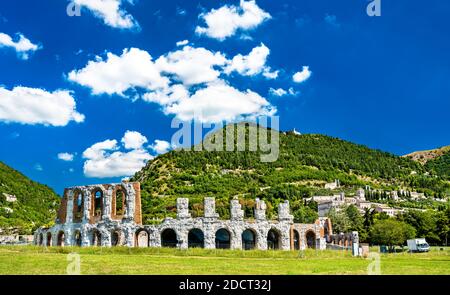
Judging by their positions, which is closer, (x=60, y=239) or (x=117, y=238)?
(x=117, y=238)

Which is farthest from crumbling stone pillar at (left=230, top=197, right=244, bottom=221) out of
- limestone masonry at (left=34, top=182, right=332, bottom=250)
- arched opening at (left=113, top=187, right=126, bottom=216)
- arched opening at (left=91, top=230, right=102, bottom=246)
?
arched opening at (left=91, top=230, right=102, bottom=246)

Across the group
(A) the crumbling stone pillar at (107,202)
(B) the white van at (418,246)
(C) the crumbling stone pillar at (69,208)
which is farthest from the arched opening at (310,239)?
(C) the crumbling stone pillar at (69,208)

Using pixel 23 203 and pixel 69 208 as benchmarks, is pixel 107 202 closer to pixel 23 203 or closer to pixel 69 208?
pixel 69 208

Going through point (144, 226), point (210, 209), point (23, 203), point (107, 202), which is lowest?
point (144, 226)

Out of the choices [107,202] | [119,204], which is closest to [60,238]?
[107,202]

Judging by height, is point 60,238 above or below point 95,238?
below

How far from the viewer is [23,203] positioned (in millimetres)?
128250

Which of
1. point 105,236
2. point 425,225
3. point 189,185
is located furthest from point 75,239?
point 189,185

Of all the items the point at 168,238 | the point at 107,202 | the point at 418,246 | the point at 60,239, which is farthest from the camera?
the point at 418,246

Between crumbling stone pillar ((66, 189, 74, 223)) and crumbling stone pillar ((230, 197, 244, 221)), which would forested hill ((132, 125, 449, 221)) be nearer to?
crumbling stone pillar ((66, 189, 74, 223))

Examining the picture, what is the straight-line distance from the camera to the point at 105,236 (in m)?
44.9

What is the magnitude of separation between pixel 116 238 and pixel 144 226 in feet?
16.9
